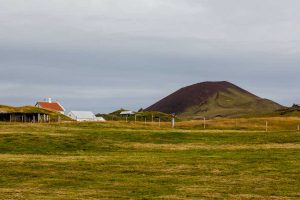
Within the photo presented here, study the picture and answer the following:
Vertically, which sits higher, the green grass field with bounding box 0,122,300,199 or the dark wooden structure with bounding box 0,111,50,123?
the dark wooden structure with bounding box 0,111,50,123

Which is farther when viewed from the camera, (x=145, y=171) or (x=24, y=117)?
(x=24, y=117)

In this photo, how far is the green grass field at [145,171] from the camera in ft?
92.7

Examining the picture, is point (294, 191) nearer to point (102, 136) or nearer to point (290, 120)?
point (102, 136)

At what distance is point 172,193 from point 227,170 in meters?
10.9

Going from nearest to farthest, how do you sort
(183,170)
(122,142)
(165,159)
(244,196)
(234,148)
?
1. (244,196)
2. (183,170)
3. (165,159)
4. (234,148)
5. (122,142)

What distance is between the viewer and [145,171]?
3812 centimetres

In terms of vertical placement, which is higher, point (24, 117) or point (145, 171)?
point (24, 117)

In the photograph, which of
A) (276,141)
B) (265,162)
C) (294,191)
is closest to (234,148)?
(276,141)

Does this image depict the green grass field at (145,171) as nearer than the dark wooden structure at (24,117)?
Yes

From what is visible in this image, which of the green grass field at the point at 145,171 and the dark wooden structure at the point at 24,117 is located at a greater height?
the dark wooden structure at the point at 24,117

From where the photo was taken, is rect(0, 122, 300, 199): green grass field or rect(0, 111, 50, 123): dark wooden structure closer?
rect(0, 122, 300, 199): green grass field

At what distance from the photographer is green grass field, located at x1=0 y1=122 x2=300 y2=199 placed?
28250 millimetres

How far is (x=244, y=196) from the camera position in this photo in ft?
88.2

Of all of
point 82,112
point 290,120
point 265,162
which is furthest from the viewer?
point 82,112
